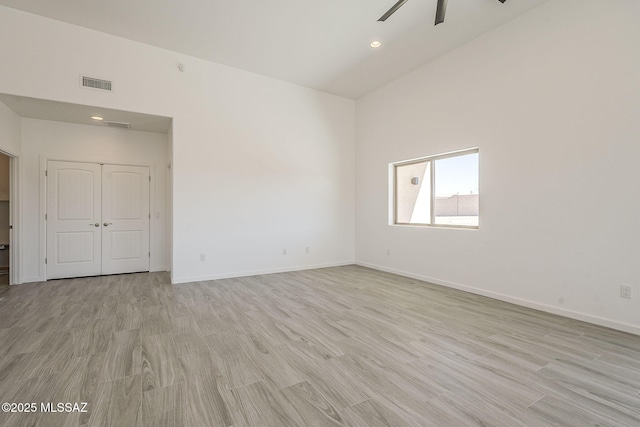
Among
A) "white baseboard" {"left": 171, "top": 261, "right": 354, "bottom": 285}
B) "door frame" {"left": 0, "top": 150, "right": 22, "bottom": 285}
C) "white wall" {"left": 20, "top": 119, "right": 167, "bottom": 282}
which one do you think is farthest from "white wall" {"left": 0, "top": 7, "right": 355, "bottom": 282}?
"white wall" {"left": 20, "top": 119, "right": 167, "bottom": 282}

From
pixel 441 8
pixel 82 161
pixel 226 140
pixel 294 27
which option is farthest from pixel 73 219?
pixel 441 8

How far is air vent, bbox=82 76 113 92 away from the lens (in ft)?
13.3

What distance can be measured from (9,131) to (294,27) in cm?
450

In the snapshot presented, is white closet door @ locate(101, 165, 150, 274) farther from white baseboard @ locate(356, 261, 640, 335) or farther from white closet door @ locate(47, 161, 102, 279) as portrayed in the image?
white baseboard @ locate(356, 261, 640, 335)

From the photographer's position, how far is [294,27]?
3.96 m

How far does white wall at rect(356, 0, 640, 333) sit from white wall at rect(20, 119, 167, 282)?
5.09 meters

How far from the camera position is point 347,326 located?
9.61ft

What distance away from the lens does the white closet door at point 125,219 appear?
5.41 m

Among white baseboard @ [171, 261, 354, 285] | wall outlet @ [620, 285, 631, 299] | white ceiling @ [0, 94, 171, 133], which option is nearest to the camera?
wall outlet @ [620, 285, 631, 299]

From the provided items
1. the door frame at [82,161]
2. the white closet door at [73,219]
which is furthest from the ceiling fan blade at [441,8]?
the white closet door at [73,219]

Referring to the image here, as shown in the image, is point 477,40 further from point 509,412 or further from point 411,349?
point 509,412

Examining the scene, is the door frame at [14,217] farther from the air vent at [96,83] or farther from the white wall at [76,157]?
the air vent at [96,83]

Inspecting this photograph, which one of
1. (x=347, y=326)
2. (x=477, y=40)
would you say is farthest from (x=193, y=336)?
(x=477, y=40)

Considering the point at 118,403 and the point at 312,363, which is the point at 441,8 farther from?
the point at 118,403
